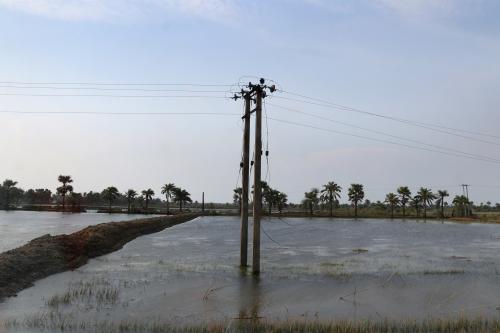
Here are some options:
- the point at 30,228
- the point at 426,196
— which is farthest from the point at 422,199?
the point at 30,228

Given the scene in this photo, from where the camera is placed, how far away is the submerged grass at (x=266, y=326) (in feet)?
36.8

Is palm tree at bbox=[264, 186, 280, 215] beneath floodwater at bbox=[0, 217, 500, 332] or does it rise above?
above

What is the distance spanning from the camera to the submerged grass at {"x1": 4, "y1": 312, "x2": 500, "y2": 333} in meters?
11.2

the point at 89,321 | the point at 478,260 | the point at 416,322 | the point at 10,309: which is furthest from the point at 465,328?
the point at 478,260

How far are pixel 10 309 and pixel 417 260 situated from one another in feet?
78.6

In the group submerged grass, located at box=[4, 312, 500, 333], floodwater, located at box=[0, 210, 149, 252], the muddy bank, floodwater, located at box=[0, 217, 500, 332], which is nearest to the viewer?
submerged grass, located at box=[4, 312, 500, 333]

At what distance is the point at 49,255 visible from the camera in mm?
24078

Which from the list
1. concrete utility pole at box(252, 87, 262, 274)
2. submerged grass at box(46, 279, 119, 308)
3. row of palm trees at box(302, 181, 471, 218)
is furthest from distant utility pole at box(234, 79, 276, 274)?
row of palm trees at box(302, 181, 471, 218)

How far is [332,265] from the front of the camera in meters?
26.4

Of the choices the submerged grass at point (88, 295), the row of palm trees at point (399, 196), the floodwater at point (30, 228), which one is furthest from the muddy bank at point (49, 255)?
the row of palm trees at point (399, 196)

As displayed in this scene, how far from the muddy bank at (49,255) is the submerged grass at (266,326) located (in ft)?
15.7

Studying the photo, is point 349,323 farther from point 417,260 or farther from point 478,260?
point 478,260

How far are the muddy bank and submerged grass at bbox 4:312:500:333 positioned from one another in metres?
4.79

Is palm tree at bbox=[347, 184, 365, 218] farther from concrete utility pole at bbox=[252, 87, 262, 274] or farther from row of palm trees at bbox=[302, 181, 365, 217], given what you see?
concrete utility pole at bbox=[252, 87, 262, 274]
